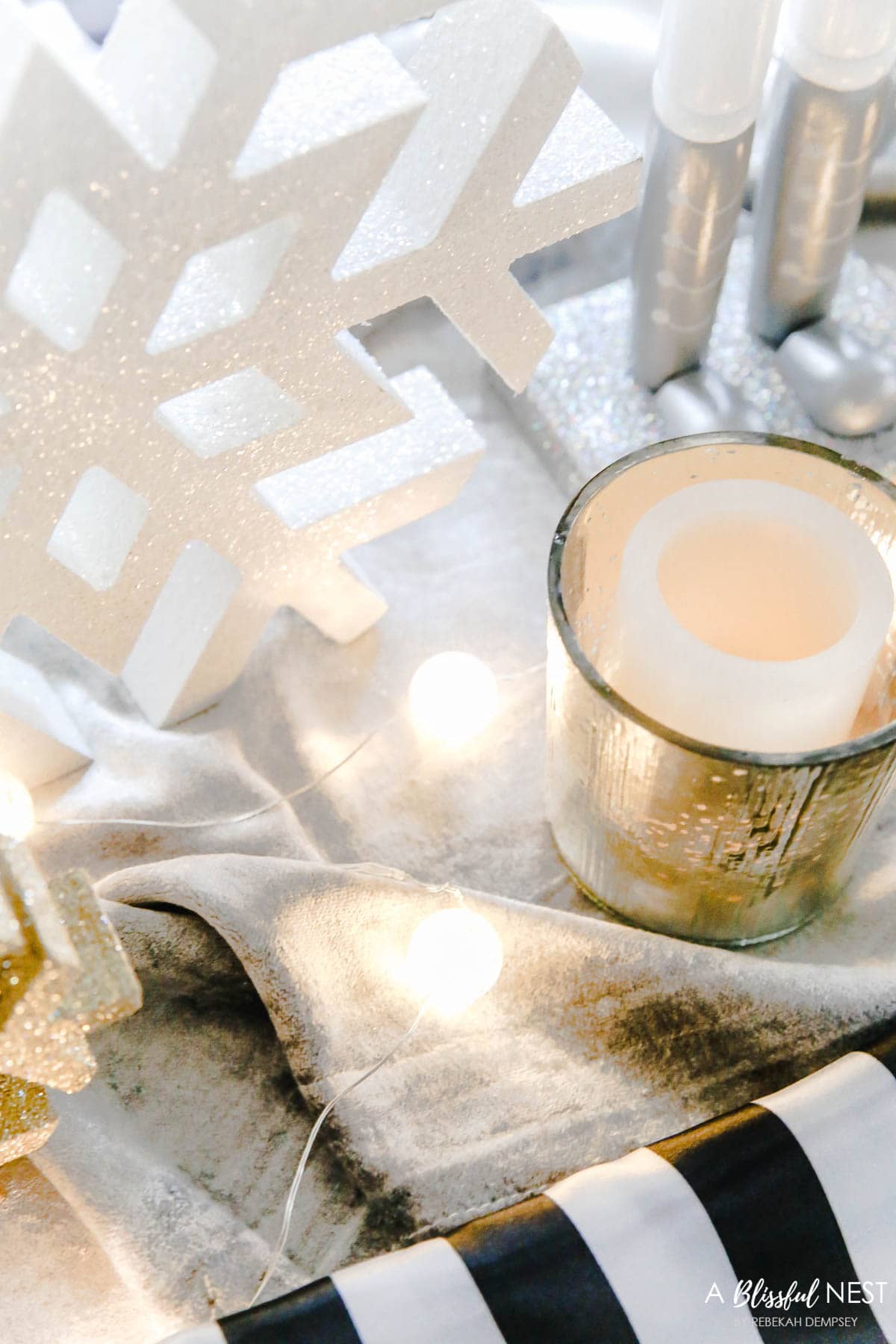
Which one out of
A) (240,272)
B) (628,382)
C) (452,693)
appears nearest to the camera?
(240,272)

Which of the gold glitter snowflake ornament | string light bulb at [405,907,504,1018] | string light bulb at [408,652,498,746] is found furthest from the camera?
string light bulb at [408,652,498,746]

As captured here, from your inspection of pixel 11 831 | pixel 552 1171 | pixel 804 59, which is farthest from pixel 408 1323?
pixel 804 59

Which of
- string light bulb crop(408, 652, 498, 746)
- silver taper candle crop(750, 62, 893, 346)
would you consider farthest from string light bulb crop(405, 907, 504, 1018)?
silver taper candle crop(750, 62, 893, 346)

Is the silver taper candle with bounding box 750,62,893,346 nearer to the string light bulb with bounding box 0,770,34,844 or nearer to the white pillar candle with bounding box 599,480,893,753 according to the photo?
the white pillar candle with bounding box 599,480,893,753

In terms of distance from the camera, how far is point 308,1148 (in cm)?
40

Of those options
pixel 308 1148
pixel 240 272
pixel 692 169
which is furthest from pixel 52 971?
pixel 692 169

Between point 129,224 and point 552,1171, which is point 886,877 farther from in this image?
point 129,224

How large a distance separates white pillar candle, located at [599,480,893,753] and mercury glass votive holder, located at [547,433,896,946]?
0.02 metres

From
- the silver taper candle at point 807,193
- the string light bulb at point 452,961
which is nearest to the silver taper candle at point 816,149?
the silver taper candle at point 807,193

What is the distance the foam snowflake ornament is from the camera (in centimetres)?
35

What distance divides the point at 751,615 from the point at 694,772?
0.30 ft

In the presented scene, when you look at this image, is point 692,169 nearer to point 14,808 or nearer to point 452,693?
point 452,693

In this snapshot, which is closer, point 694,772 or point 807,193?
point 694,772

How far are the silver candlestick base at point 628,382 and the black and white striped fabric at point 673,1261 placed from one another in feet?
1.18
